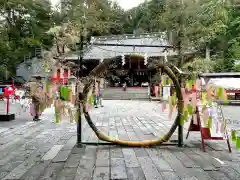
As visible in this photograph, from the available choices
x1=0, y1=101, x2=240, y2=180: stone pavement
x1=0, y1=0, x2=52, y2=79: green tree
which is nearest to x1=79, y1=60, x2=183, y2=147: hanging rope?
x1=0, y1=101, x2=240, y2=180: stone pavement

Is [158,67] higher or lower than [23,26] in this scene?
lower

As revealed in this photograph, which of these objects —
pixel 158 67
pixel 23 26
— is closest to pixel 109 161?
pixel 158 67

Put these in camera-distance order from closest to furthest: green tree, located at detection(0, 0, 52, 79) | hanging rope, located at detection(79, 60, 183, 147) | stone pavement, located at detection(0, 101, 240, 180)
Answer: stone pavement, located at detection(0, 101, 240, 180), hanging rope, located at detection(79, 60, 183, 147), green tree, located at detection(0, 0, 52, 79)

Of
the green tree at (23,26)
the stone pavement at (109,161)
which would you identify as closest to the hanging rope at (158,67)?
the stone pavement at (109,161)

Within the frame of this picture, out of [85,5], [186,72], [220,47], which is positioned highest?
[220,47]

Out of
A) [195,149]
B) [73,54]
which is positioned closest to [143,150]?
[195,149]

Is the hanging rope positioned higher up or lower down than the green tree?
lower down

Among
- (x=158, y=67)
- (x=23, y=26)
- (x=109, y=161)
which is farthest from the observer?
(x=23, y=26)

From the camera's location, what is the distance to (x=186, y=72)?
5.28m

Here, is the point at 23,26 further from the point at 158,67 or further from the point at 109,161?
the point at 109,161

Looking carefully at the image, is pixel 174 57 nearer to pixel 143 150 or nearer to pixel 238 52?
pixel 143 150

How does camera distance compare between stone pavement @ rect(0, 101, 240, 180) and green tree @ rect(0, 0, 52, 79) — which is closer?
stone pavement @ rect(0, 101, 240, 180)

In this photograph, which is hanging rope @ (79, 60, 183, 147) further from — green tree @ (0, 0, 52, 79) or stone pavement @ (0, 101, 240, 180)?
green tree @ (0, 0, 52, 79)

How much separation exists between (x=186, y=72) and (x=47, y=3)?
26.1 metres
